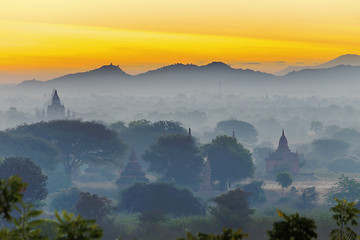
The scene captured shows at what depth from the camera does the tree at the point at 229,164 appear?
96.8 metres

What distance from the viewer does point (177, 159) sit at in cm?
9612

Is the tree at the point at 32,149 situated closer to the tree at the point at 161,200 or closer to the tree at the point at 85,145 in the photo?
the tree at the point at 85,145

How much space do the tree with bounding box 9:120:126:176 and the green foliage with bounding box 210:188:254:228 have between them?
3509 centimetres

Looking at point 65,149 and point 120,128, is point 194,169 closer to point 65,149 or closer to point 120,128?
point 65,149

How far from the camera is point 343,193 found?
83.9 m

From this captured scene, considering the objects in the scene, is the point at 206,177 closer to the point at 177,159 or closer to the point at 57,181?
the point at 177,159

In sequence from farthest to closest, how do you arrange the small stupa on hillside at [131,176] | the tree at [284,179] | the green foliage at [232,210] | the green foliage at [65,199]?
1. the tree at [284,179]
2. the small stupa on hillside at [131,176]
3. the green foliage at [65,199]
4. the green foliage at [232,210]

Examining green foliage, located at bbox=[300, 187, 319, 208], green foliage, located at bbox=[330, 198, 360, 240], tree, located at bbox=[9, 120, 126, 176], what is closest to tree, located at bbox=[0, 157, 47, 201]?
tree, located at bbox=[9, 120, 126, 176]

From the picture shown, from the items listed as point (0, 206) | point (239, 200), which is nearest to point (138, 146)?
point (239, 200)

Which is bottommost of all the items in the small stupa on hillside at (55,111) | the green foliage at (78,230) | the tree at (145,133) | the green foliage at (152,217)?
the green foliage at (152,217)

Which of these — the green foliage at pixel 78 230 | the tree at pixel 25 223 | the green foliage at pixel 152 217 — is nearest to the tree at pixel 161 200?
the green foliage at pixel 152 217

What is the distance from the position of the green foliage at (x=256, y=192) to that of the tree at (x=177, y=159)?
6888 millimetres

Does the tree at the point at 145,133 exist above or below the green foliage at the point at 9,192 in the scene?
below

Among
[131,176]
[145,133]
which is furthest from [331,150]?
[131,176]
